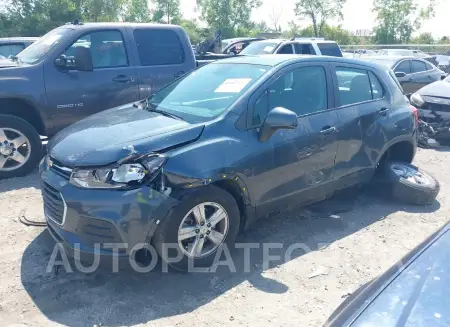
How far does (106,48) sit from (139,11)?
54322 millimetres

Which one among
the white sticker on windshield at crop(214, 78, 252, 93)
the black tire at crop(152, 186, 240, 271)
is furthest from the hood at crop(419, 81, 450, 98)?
the black tire at crop(152, 186, 240, 271)

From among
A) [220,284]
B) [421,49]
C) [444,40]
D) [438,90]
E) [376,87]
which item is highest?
[444,40]

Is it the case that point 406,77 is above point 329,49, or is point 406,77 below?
below

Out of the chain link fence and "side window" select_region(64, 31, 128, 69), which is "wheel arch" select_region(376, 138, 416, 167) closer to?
"side window" select_region(64, 31, 128, 69)

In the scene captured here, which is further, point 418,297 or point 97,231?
point 97,231

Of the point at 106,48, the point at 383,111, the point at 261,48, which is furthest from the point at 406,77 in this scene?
the point at 106,48

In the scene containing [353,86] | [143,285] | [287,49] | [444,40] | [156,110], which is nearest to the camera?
[143,285]

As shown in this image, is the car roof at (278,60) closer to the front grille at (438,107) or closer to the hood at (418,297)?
the hood at (418,297)

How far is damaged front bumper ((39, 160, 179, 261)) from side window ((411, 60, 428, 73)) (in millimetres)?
11681

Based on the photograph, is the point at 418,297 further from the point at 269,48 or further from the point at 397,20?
the point at 397,20

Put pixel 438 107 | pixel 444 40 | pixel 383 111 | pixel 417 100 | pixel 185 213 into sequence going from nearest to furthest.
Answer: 1. pixel 185 213
2. pixel 383 111
3. pixel 438 107
4. pixel 417 100
5. pixel 444 40

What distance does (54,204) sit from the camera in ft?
11.1

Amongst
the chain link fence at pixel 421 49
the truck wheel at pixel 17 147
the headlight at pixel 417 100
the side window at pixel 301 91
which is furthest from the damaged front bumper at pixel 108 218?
the chain link fence at pixel 421 49

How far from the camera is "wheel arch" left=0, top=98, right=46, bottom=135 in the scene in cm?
568
